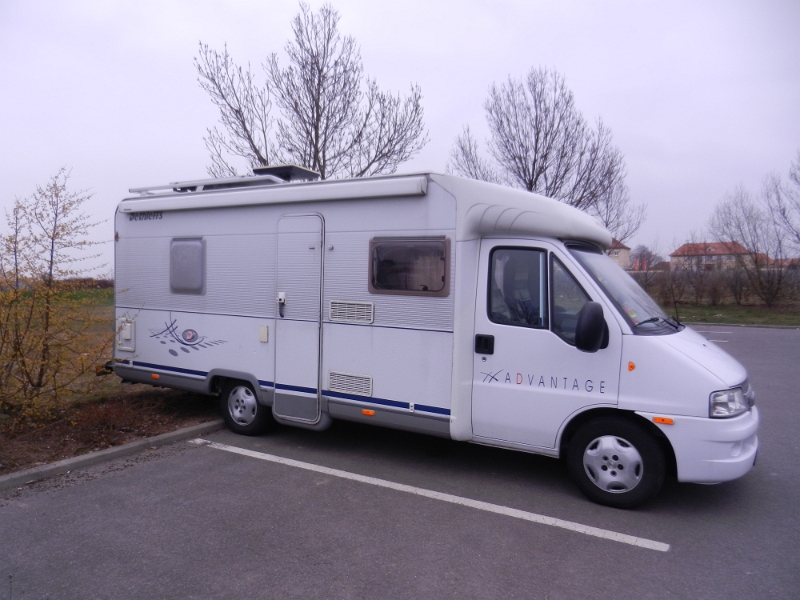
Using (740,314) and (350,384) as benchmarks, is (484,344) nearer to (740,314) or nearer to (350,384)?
(350,384)

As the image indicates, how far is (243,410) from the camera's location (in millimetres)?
6992

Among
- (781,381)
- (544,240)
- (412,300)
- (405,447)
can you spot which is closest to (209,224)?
(412,300)

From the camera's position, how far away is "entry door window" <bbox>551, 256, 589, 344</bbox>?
516 centimetres

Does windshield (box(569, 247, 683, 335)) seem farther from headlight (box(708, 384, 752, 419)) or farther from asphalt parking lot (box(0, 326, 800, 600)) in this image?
asphalt parking lot (box(0, 326, 800, 600))

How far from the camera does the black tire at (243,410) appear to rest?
6898 mm

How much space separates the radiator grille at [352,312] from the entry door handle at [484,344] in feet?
3.50

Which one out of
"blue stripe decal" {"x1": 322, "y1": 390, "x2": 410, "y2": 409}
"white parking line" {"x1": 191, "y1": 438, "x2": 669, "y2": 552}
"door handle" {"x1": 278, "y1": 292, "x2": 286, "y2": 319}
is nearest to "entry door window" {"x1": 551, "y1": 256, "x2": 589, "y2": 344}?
"white parking line" {"x1": 191, "y1": 438, "x2": 669, "y2": 552}

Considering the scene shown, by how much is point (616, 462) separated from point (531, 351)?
3.63 ft

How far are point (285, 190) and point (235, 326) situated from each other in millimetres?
1613

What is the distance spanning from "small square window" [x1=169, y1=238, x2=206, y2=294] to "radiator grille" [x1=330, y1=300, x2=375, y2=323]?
72.8 inches

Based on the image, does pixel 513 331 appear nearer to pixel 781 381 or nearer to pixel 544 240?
pixel 544 240

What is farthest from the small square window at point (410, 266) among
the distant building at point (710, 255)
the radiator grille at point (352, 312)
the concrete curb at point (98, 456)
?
the distant building at point (710, 255)

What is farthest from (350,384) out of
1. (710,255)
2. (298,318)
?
(710,255)

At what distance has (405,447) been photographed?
6734 mm
